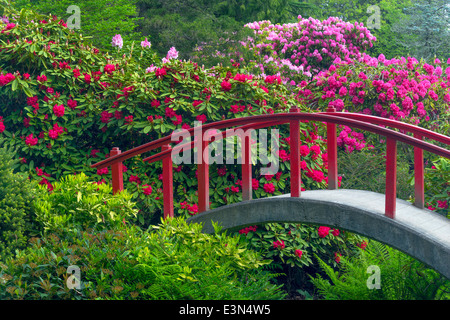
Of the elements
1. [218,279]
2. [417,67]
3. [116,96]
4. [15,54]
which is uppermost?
[417,67]

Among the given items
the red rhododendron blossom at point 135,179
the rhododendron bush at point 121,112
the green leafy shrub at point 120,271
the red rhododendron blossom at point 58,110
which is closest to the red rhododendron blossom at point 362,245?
the rhododendron bush at point 121,112

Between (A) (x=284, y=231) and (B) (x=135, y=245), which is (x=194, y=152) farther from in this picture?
(B) (x=135, y=245)

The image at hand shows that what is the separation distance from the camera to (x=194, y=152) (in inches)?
219

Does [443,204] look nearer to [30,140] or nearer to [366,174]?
[366,174]

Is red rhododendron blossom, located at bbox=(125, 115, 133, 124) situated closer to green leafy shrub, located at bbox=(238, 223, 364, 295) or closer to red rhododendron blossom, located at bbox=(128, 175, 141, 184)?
red rhododendron blossom, located at bbox=(128, 175, 141, 184)

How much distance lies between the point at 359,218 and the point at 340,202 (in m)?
0.23

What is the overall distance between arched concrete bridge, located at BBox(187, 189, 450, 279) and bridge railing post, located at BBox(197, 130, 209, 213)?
0.34 ft

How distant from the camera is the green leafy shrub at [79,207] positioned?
4.07 m

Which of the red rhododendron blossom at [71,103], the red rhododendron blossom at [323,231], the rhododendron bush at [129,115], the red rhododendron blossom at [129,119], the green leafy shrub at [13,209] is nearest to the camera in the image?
the green leafy shrub at [13,209]

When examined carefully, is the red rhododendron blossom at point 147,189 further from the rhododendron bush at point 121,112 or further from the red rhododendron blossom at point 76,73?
the red rhododendron blossom at point 76,73

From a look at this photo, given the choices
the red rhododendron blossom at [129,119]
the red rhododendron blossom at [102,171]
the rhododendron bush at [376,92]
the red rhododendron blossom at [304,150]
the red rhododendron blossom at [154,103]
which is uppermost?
the rhododendron bush at [376,92]

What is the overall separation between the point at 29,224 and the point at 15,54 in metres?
2.69

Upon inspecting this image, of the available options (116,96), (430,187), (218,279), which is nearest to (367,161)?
(430,187)

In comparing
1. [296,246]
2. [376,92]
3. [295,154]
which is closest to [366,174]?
[376,92]
